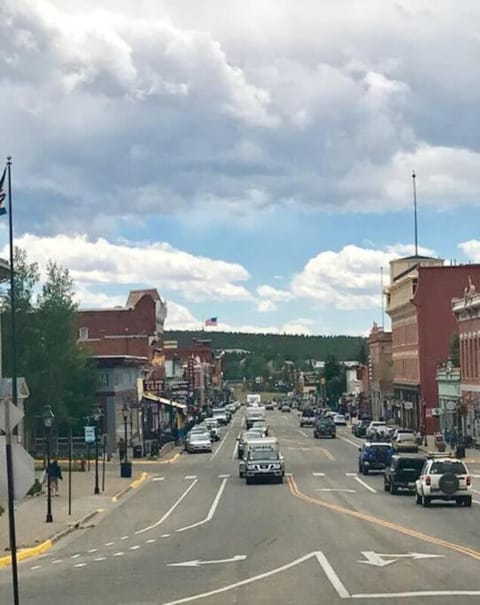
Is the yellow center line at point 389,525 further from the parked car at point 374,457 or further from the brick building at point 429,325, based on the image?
the brick building at point 429,325

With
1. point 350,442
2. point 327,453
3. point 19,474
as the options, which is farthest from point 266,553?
A: point 350,442

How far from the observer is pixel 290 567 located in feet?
76.0

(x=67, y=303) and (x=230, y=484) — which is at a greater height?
(x=67, y=303)

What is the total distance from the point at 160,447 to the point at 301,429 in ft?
141

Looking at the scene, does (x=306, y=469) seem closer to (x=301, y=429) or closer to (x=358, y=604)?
(x=358, y=604)

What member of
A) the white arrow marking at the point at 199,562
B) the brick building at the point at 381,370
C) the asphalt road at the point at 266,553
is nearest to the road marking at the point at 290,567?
the asphalt road at the point at 266,553

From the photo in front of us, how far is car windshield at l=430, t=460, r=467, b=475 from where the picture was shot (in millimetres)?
39375

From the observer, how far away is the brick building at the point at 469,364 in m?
87.1

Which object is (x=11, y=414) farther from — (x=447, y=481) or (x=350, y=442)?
(x=350, y=442)

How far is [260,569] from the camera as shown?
23.0 meters

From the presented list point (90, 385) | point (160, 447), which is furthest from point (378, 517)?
point (160, 447)

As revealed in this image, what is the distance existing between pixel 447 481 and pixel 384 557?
15311 mm

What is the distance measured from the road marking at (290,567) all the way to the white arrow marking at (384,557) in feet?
2.78

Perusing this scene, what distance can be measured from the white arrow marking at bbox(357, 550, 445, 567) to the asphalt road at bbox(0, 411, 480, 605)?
2 cm
